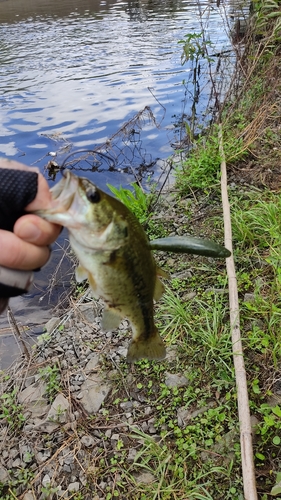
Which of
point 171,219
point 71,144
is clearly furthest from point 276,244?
point 71,144

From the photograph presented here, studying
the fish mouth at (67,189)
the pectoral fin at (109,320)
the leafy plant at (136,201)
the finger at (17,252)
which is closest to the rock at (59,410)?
the pectoral fin at (109,320)

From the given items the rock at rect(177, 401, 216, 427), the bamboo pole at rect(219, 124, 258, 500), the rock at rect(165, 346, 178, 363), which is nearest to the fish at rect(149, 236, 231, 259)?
the bamboo pole at rect(219, 124, 258, 500)

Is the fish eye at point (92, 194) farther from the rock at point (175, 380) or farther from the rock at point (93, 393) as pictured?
the rock at point (93, 393)

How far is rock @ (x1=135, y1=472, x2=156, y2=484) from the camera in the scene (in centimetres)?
307

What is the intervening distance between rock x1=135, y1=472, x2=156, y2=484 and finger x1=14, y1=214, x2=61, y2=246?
7.56ft

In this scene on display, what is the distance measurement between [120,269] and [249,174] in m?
5.03

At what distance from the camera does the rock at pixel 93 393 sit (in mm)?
3688

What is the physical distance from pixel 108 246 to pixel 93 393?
2.55 m

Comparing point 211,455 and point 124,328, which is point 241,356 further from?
point 124,328

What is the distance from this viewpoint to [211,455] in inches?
121

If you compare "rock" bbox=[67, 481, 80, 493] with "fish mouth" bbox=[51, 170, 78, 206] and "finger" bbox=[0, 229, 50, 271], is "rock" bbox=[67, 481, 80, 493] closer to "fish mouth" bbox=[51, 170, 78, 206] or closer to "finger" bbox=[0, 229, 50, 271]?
"finger" bbox=[0, 229, 50, 271]

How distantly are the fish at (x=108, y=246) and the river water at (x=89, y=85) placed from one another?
147 inches

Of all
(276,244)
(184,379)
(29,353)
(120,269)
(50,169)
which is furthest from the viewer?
(50,169)

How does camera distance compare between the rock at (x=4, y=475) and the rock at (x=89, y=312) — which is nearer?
the rock at (x=4, y=475)
